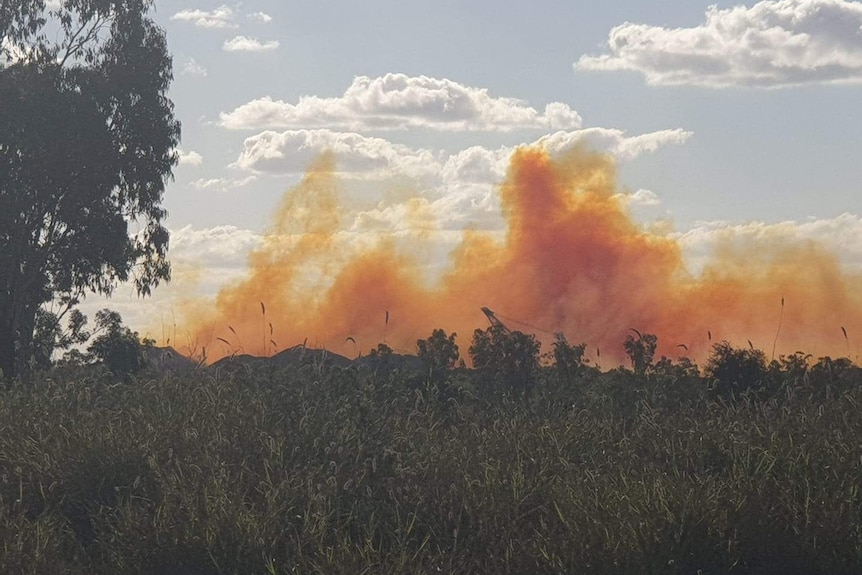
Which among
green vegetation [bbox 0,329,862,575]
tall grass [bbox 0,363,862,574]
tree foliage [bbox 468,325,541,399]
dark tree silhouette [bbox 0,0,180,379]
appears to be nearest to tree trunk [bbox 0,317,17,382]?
dark tree silhouette [bbox 0,0,180,379]

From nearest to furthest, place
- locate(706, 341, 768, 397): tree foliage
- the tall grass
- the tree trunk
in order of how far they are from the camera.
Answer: the tall grass → locate(706, 341, 768, 397): tree foliage → the tree trunk

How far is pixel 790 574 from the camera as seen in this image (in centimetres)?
1089

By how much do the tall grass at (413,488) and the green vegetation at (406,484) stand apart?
1.2 inches

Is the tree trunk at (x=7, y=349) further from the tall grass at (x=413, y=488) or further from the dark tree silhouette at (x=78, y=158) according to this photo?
the tall grass at (x=413, y=488)

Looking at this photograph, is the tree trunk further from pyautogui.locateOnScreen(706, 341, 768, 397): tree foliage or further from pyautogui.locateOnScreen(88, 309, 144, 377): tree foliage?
pyautogui.locateOnScreen(706, 341, 768, 397): tree foliage

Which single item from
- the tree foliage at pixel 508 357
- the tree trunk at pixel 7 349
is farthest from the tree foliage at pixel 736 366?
the tree trunk at pixel 7 349

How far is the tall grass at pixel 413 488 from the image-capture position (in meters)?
11.0

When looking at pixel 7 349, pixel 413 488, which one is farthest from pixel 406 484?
pixel 7 349

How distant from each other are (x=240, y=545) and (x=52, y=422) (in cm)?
579

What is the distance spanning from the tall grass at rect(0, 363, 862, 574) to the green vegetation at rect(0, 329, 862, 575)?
3 centimetres

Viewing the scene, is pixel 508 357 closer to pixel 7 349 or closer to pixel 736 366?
pixel 736 366

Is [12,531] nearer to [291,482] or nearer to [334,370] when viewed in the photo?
[291,482]

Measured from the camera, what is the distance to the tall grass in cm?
1098

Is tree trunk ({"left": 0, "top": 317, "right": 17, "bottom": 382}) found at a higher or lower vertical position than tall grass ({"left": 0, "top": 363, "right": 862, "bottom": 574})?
higher
